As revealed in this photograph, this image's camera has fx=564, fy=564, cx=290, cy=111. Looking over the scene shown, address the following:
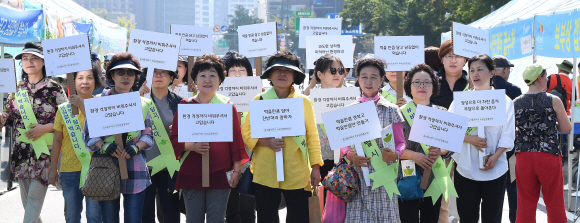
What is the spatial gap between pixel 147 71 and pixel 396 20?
125ft

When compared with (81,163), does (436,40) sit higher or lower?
higher

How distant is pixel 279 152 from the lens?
4.29 metres


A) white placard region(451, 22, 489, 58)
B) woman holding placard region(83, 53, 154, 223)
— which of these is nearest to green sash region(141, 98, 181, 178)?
woman holding placard region(83, 53, 154, 223)

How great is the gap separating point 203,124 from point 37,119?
205 centimetres

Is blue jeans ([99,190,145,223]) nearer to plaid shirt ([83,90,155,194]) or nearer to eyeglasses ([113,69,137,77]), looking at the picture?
plaid shirt ([83,90,155,194])

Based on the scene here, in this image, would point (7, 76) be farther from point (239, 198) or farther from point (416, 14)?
point (416, 14)

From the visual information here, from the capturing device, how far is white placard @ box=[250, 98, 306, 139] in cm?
423

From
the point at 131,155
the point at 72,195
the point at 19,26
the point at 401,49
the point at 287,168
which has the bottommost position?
the point at 72,195

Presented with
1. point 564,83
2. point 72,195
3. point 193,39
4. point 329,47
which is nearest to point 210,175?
point 72,195

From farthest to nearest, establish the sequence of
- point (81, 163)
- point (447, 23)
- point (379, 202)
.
→ point (447, 23), point (81, 163), point (379, 202)

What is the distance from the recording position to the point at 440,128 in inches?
167

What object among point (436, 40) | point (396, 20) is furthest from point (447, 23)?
point (396, 20)


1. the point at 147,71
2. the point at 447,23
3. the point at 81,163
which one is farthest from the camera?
the point at 447,23

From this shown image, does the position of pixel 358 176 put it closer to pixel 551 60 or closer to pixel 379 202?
pixel 379 202
